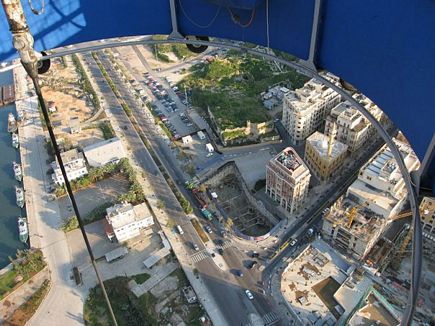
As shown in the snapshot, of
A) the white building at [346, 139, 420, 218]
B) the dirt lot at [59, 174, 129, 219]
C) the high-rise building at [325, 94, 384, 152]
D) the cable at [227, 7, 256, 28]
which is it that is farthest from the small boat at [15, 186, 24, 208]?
→ the cable at [227, 7, 256, 28]

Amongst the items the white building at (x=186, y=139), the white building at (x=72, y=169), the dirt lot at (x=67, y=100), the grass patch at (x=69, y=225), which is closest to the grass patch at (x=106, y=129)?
the dirt lot at (x=67, y=100)

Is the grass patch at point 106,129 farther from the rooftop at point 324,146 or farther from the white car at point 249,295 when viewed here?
the white car at point 249,295

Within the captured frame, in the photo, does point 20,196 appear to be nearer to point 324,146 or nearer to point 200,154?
point 200,154

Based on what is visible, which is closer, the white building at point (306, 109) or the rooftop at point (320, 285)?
the rooftop at point (320, 285)

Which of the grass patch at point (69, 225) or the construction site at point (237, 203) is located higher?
the grass patch at point (69, 225)

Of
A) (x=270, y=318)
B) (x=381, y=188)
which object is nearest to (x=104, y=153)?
(x=270, y=318)

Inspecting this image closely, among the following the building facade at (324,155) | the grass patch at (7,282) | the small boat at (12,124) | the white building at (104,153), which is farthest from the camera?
the small boat at (12,124)

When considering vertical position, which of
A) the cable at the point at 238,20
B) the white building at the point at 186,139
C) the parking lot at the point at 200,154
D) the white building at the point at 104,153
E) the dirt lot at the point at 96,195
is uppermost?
the cable at the point at 238,20
